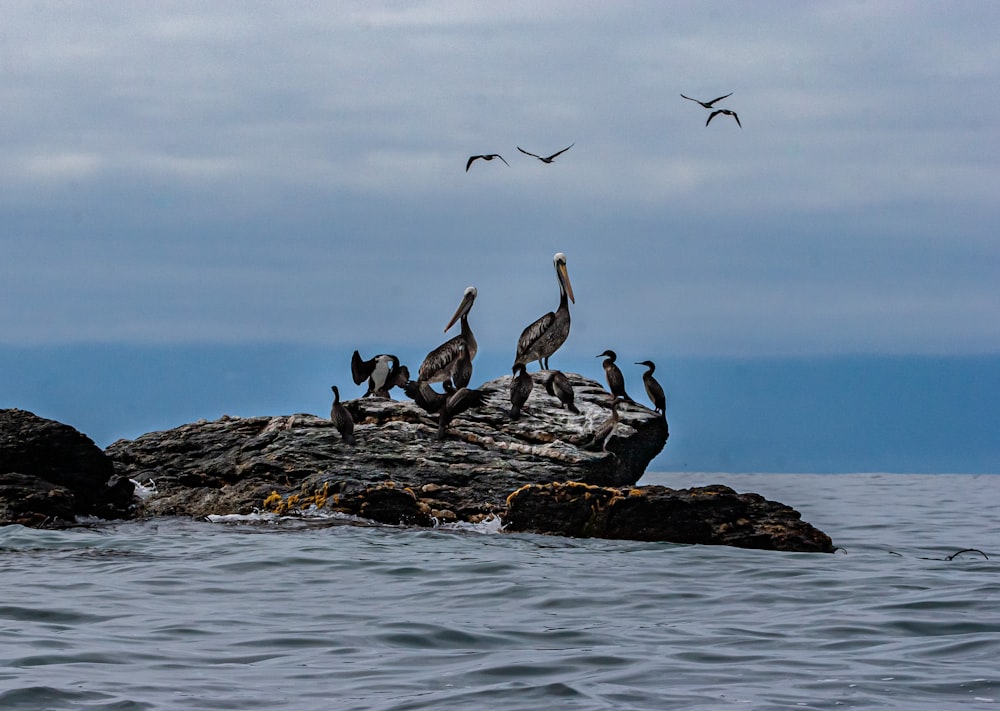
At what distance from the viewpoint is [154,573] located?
11625 millimetres

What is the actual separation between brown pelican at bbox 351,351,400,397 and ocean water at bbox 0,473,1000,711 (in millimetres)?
5169

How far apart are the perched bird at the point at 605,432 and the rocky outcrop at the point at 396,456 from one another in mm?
64

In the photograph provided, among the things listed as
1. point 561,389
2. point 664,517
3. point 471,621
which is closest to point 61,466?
point 561,389

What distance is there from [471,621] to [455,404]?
7.45 meters

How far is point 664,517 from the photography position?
13609 mm

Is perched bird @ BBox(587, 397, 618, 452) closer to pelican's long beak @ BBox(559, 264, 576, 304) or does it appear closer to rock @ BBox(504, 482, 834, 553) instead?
rock @ BBox(504, 482, 834, 553)

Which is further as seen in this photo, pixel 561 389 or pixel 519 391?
pixel 561 389

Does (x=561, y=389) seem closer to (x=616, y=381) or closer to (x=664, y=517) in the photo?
(x=616, y=381)

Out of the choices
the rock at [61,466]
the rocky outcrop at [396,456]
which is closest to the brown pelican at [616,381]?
the rocky outcrop at [396,456]

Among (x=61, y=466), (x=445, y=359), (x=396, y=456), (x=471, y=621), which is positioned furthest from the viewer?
(x=445, y=359)

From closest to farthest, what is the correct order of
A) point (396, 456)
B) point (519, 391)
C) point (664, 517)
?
point (664, 517)
point (396, 456)
point (519, 391)

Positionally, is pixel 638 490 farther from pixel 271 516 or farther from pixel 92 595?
pixel 92 595

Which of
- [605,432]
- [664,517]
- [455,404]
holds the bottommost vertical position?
[664,517]

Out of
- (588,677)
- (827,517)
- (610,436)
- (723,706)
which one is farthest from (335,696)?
(827,517)
